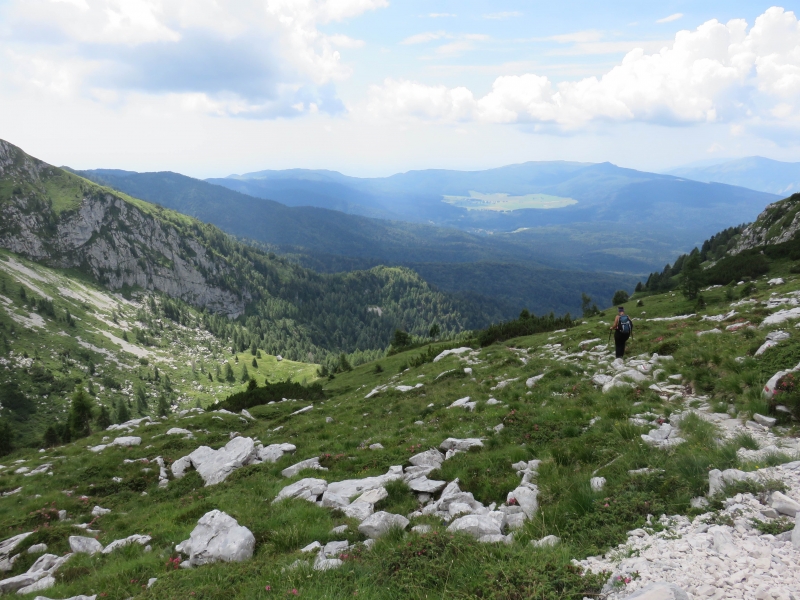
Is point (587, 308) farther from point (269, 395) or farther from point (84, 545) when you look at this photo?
point (84, 545)

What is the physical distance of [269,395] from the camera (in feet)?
144

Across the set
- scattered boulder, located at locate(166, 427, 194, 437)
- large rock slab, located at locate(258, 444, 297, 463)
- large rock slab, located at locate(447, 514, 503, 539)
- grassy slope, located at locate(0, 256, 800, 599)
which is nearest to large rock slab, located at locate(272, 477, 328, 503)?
grassy slope, located at locate(0, 256, 800, 599)

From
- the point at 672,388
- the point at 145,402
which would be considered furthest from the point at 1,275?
the point at 672,388

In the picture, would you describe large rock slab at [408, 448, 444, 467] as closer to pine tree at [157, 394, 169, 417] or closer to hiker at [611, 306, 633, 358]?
hiker at [611, 306, 633, 358]

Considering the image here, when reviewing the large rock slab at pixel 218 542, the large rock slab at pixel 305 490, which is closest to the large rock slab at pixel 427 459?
the large rock slab at pixel 305 490

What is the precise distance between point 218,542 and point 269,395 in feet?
120

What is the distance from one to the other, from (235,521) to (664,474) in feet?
32.6

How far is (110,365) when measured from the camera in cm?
17900

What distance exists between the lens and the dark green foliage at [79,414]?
54.5 meters

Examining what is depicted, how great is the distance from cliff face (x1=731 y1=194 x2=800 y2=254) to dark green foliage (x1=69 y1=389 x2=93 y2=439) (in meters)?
128

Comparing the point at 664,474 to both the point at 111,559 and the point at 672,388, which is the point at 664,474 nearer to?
the point at 672,388

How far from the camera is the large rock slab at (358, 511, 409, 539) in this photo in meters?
8.75

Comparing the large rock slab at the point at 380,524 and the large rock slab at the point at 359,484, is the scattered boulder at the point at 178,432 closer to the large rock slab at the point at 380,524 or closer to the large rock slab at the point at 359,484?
the large rock slab at the point at 359,484

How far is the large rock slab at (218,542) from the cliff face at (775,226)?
361 ft
